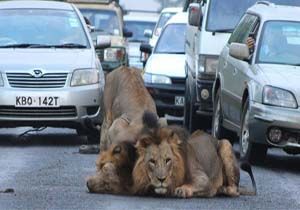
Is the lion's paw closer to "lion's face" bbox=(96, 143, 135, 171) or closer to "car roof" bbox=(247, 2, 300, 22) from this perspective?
"lion's face" bbox=(96, 143, 135, 171)

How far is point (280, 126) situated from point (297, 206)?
2470 millimetres

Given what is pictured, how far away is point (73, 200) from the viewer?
988 centimetres

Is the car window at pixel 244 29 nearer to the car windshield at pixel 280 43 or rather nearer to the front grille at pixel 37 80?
the car windshield at pixel 280 43

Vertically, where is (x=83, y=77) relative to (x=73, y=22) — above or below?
below

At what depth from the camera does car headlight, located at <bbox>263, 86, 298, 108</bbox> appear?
495 inches

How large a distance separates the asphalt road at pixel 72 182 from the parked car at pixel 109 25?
29.5ft

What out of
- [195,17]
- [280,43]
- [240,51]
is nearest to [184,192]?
[240,51]

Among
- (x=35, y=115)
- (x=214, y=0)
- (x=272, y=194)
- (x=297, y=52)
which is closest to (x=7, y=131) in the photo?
(x=35, y=115)

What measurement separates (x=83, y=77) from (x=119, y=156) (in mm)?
5422

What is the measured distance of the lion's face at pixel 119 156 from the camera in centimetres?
959

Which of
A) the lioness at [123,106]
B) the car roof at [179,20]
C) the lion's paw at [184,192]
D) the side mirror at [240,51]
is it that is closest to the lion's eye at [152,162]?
the lion's paw at [184,192]

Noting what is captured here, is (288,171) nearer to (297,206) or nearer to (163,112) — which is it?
(297,206)

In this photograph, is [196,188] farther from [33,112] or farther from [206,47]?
[206,47]

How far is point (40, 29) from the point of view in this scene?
1612 cm
